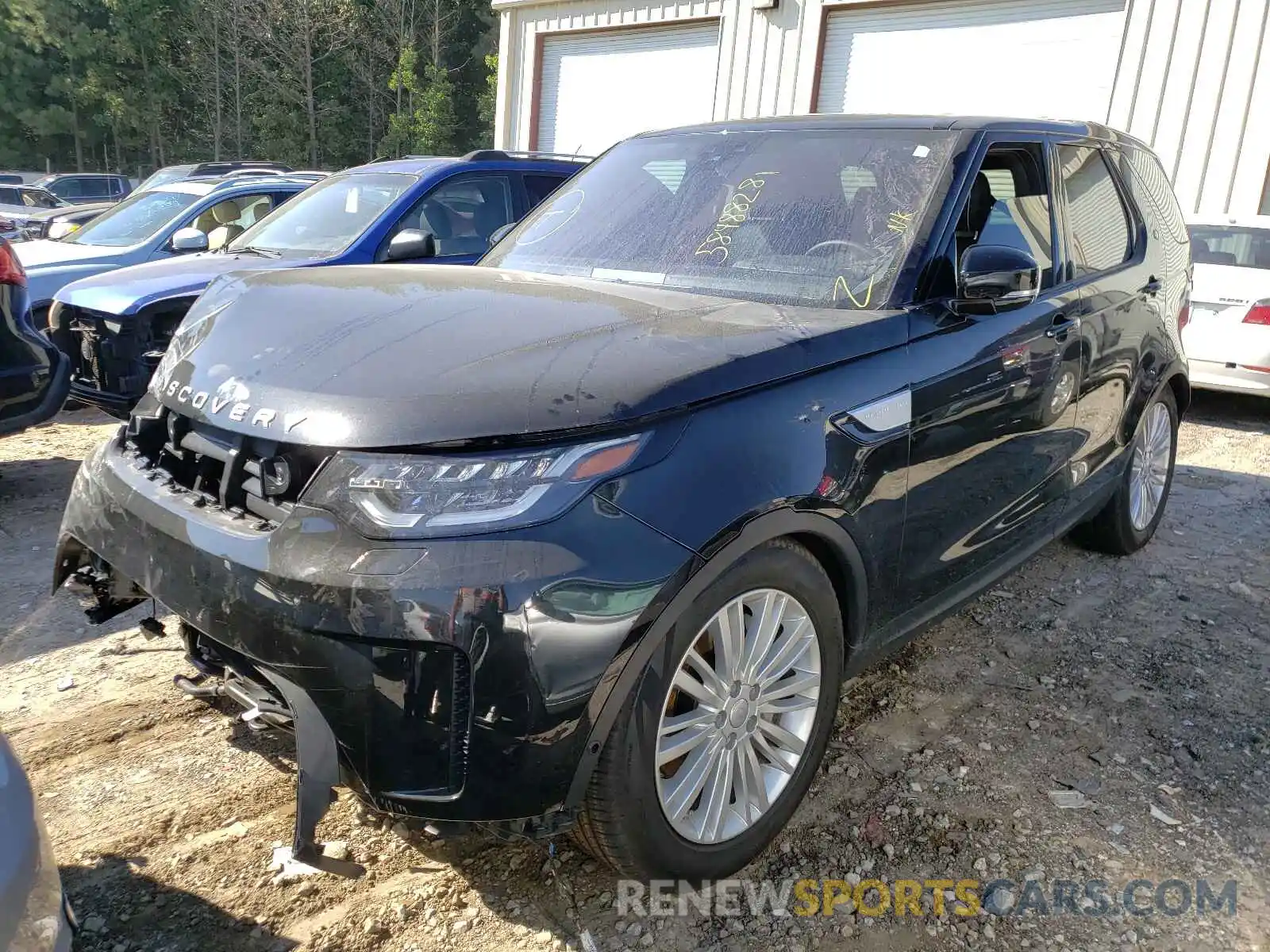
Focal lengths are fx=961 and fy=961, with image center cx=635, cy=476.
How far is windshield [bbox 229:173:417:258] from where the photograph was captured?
6352 mm

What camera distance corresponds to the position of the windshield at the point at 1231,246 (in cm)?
816

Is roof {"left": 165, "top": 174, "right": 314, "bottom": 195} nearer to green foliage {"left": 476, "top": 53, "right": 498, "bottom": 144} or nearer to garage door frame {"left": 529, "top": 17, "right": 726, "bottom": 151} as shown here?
garage door frame {"left": 529, "top": 17, "right": 726, "bottom": 151}

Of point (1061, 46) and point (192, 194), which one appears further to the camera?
point (1061, 46)

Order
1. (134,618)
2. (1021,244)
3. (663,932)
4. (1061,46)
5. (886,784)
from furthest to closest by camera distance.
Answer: (1061,46)
(134,618)
(1021,244)
(886,784)
(663,932)

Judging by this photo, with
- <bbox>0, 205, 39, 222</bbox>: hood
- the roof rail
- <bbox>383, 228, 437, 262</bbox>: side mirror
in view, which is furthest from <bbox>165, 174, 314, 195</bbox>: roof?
<bbox>0, 205, 39, 222</bbox>: hood

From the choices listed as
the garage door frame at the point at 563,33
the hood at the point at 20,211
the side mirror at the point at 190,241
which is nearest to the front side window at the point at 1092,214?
the side mirror at the point at 190,241

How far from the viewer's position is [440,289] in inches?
105

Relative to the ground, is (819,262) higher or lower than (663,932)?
higher

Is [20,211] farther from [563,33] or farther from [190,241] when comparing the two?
[190,241]

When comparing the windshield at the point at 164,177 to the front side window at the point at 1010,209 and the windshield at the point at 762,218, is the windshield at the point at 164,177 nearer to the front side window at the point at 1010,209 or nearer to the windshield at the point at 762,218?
the windshield at the point at 762,218

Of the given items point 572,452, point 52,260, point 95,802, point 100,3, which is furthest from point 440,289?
point 100,3

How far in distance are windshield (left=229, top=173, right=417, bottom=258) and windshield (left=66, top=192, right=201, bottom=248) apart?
1.76 m

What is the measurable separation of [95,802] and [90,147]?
4491 centimetres

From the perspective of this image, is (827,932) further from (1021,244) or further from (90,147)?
(90,147)
